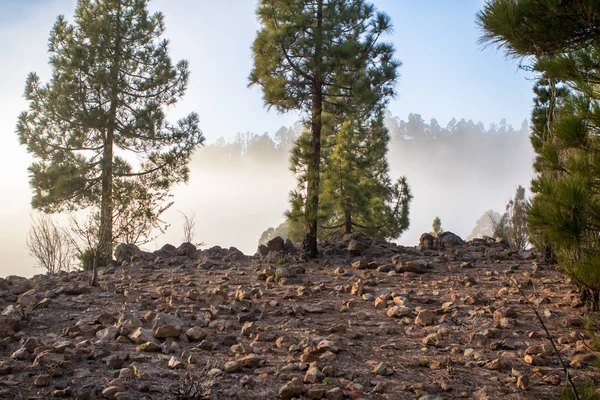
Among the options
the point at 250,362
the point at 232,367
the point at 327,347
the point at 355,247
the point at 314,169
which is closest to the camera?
the point at 232,367

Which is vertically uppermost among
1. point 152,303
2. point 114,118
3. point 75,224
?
A: point 114,118

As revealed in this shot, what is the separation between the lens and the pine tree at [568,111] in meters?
4.05

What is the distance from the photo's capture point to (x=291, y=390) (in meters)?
3.79

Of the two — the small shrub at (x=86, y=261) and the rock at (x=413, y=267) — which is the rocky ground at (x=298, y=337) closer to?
the rock at (x=413, y=267)

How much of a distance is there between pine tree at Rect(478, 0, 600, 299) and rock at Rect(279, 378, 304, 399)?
2.52 metres

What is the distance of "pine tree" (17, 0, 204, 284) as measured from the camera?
47.9 feet

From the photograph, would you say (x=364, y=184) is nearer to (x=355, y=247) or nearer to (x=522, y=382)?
(x=355, y=247)

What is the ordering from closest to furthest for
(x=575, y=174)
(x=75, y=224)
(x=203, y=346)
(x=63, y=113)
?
(x=575, y=174)
(x=203, y=346)
(x=75, y=224)
(x=63, y=113)

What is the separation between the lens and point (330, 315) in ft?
20.0

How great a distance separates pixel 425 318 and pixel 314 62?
22.2 ft

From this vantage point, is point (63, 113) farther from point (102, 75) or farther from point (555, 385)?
point (555, 385)

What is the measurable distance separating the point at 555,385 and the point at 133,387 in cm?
360

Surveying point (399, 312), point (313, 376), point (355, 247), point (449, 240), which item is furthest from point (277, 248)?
point (313, 376)

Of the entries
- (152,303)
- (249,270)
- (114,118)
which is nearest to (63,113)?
(114,118)
